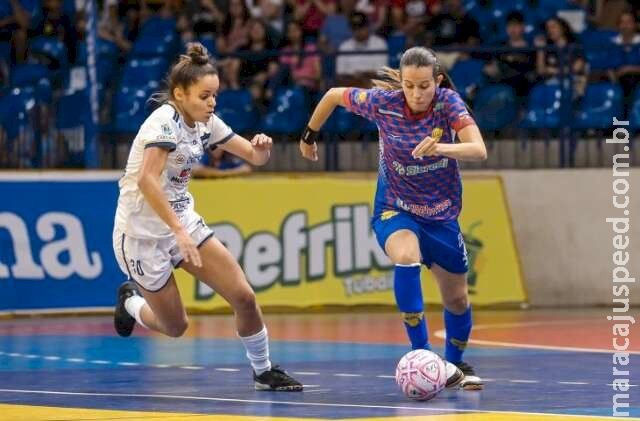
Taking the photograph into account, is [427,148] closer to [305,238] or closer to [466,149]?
[466,149]

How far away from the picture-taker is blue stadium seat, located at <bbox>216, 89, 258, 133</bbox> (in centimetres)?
2039

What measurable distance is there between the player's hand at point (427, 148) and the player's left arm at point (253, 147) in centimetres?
123

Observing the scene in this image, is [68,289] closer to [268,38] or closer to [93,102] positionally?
[93,102]

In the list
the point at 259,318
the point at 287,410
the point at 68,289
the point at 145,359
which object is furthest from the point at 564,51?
the point at 287,410

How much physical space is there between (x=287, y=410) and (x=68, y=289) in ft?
32.0

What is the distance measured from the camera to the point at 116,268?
19188 millimetres

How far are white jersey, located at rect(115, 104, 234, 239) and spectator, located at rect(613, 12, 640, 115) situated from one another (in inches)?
414

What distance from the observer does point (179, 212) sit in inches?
420

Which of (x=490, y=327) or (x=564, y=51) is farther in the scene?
(x=564, y=51)

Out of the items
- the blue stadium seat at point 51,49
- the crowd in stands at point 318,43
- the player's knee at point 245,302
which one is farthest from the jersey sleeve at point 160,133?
the blue stadium seat at point 51,49

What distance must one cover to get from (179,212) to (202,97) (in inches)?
31.7

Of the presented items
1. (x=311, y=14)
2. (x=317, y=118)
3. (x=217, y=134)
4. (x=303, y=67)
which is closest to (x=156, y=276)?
(x=217, y=134)

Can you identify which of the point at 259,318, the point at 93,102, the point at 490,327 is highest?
the point at 93,102

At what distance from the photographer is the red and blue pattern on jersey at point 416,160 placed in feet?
35.3
